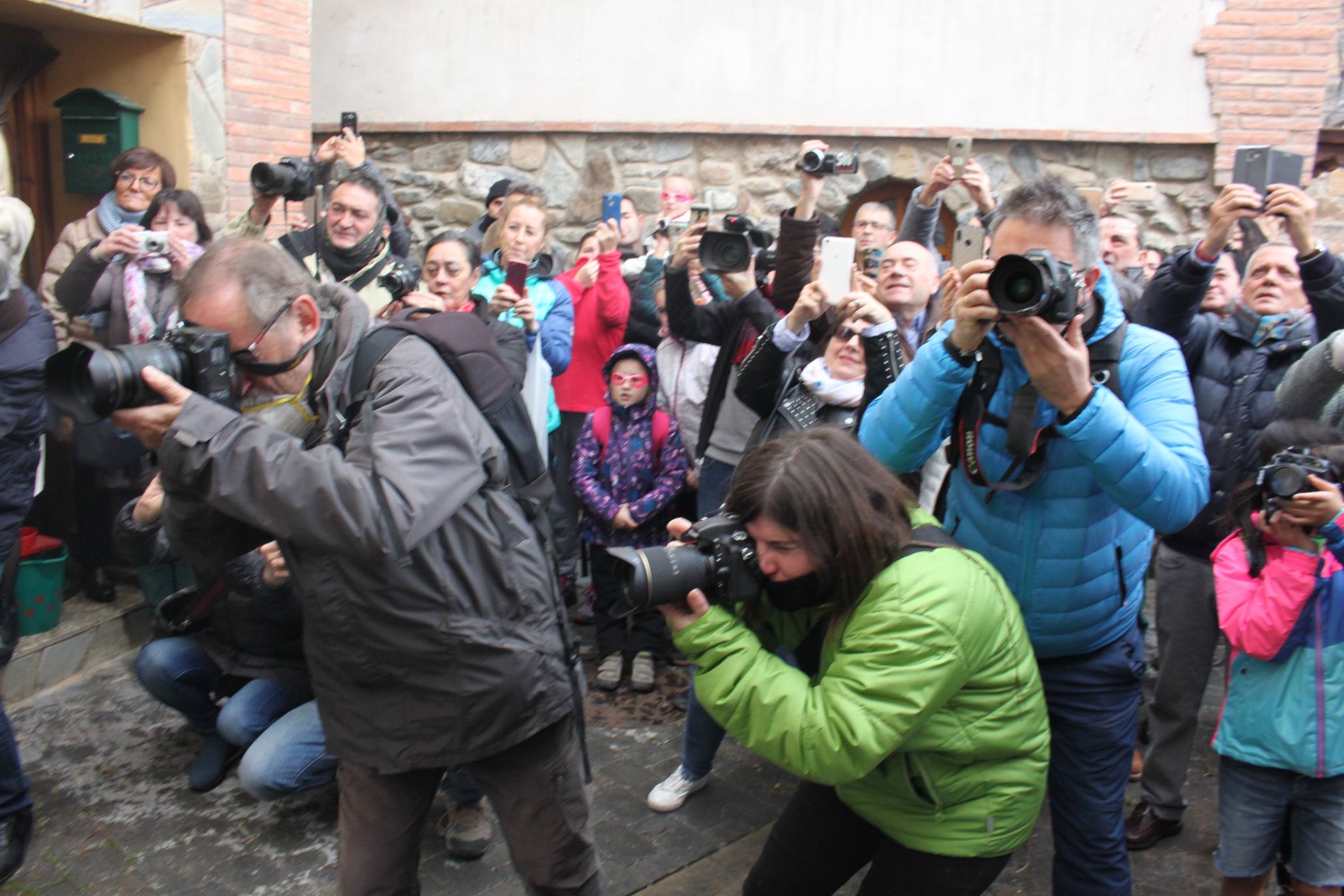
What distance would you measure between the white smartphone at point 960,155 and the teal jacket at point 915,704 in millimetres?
2161

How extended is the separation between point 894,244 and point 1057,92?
13.7 ft

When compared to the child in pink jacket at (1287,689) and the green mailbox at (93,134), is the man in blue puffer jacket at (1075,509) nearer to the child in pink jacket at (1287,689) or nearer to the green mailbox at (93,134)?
the child in pink jacket at (1287,689)

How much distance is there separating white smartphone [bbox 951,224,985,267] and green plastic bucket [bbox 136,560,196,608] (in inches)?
136

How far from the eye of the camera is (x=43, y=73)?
19.7ft

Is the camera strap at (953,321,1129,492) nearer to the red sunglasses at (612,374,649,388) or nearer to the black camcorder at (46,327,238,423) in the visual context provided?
the black camcorder at (46,327,238,423)

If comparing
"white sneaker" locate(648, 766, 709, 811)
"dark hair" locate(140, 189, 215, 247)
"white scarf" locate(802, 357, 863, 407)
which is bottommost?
"white sneaker" locate(648, 766, 709, 811)

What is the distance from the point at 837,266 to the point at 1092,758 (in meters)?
1.74

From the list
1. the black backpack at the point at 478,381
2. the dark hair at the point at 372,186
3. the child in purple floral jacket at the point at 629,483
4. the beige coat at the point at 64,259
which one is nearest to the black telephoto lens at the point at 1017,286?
the black backpack at the point at 478,381

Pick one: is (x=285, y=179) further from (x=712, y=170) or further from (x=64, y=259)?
(x=712, y=170)

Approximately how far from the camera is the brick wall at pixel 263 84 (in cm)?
599

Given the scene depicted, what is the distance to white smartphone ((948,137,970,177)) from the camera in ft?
12.6

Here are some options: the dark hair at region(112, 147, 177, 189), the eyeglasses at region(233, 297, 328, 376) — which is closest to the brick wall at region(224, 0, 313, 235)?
the dark hair at region(112, 147, 177, 189)

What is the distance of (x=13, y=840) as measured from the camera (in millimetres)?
3096

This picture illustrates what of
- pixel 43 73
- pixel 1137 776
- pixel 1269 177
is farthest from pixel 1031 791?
pixel 43 73
